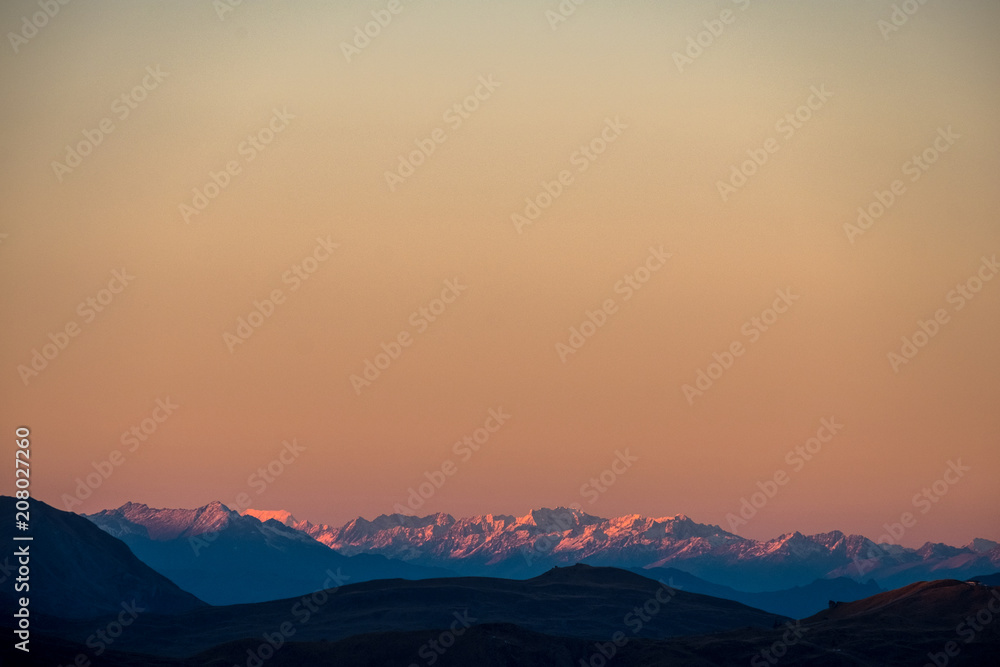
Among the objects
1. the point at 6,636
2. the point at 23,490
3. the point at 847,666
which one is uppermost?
the point at 847,666

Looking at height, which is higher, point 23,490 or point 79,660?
point 23,490

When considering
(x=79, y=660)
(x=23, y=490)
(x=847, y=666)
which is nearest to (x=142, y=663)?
(x=79, y=660)

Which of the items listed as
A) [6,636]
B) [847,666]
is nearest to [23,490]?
[6,636]

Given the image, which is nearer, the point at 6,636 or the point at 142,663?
the point at 6,636

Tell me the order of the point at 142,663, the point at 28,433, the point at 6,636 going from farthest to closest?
the point at 142,663 < the point at 6,636 < the point at 28,433

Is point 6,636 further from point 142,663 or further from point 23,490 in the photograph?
point 23,490

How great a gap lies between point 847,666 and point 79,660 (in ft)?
394

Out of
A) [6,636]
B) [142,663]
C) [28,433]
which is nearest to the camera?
[28,433]

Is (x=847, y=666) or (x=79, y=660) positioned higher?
(x=847, y=666)

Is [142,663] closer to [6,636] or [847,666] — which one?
[6,636]

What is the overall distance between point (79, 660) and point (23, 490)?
54.1 meters

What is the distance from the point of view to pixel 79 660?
189m

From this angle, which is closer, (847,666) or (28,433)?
(28,433)

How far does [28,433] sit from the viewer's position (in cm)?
14000
